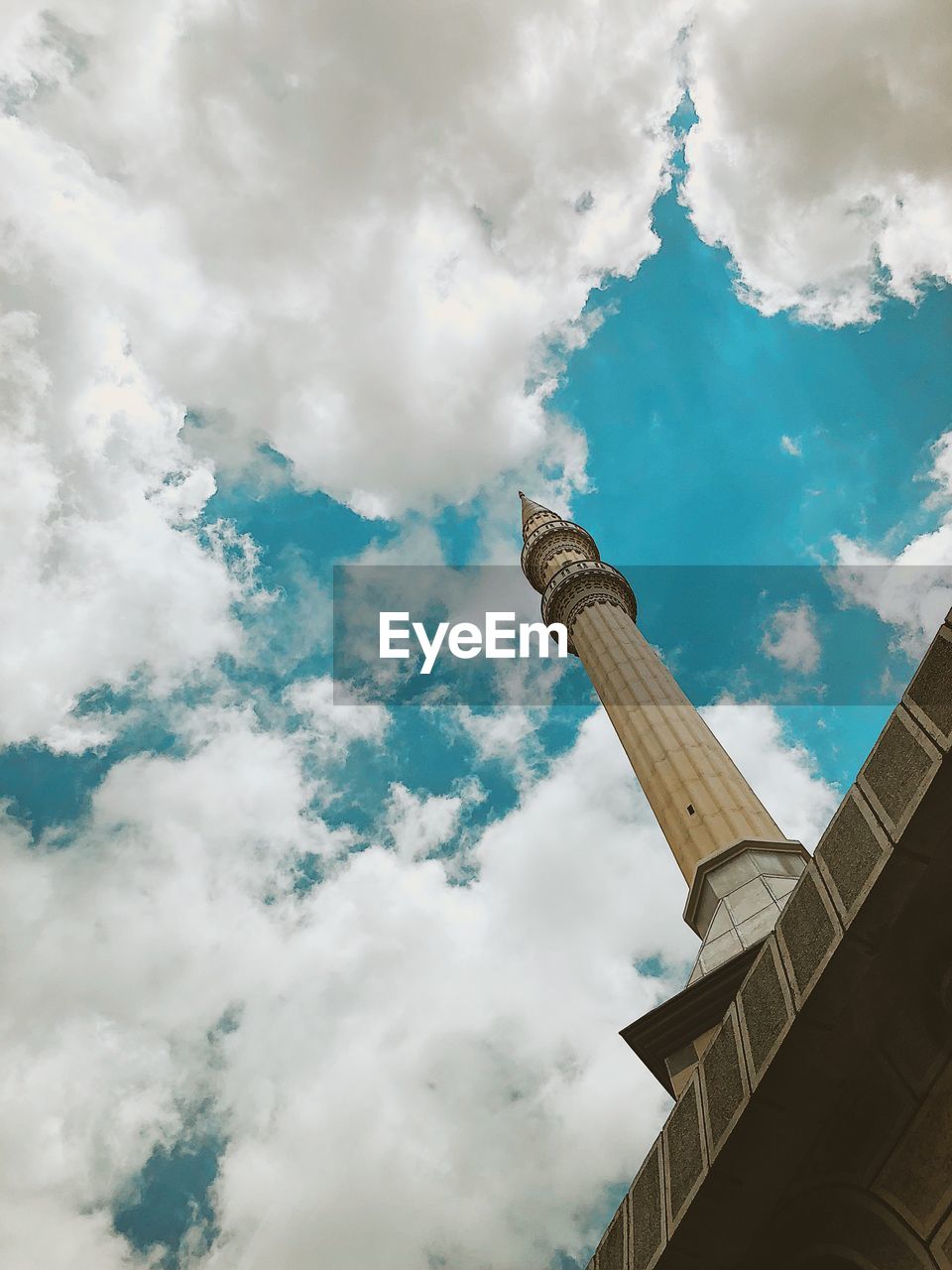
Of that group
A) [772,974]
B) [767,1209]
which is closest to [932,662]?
[772,974]

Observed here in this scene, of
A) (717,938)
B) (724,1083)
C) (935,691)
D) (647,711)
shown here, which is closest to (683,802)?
(647,711)

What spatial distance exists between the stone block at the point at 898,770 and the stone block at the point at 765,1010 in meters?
1.19

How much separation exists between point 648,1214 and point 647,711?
13.3 metres

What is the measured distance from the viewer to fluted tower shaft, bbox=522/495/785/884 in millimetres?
15625

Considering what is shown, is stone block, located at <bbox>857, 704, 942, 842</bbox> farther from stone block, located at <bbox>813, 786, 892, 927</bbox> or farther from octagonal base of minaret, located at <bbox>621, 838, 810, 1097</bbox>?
octagonal base of minaret, located at <bbox>621, 838, 810, 1097</bbox>

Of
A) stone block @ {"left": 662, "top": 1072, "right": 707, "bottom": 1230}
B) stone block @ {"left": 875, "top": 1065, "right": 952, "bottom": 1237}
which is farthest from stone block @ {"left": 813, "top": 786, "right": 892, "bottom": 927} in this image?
stone block @ {"left": 662, "top": 1072, "right": 707, "bottom": 1230}

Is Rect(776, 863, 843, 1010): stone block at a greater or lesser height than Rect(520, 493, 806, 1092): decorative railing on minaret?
lesser

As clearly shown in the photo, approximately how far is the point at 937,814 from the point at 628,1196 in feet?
12.7

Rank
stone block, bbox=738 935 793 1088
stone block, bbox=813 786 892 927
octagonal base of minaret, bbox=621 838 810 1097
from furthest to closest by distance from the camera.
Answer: octagonal base of minaret, bbox=621 838 810 1097 → stone block, bbox=738 935 793 1088 → stone block, bbox=813 786 892 927

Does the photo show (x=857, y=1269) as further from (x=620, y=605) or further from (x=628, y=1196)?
(x=620, y=605)

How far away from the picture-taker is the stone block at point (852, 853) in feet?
15.7

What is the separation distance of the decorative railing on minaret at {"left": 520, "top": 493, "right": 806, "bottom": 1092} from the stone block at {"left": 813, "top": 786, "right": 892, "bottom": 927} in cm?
643

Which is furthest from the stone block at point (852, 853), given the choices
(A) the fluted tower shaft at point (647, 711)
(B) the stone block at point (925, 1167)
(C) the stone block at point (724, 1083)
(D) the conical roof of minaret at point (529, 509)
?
(D) the conical roof of minaret at point (529, 509)

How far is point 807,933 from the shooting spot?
16.9 feet
